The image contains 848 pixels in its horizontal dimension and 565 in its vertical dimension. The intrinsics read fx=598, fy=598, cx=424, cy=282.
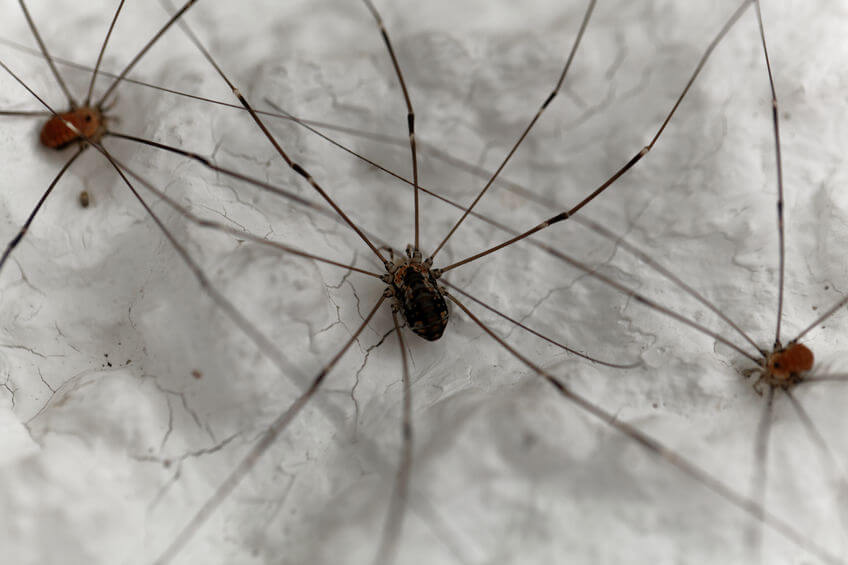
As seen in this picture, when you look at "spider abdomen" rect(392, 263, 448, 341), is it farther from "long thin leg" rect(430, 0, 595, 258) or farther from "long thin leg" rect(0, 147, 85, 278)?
"long thin leg" rect(0, 147, 85, 278)

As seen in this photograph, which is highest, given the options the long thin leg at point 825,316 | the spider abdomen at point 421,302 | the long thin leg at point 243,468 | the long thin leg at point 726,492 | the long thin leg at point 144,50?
the long thin leg at point 144,50

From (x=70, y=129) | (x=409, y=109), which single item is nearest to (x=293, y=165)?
(x=409, y=109)

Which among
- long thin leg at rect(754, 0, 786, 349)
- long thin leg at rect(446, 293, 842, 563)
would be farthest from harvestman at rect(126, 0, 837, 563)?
long thin leg at rect(754, 0, 786, 349)

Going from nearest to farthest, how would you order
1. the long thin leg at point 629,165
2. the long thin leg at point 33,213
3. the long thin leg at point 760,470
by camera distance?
the long thin leg at point 760,470, the long thin leg at point 33,213, the long thin leg at point 629,165

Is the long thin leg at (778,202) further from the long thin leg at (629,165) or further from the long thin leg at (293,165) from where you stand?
the long thin leg at (293,165)

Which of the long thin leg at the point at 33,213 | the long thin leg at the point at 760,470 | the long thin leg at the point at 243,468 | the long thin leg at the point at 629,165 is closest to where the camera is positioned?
the long thin leg at the point at 760,470

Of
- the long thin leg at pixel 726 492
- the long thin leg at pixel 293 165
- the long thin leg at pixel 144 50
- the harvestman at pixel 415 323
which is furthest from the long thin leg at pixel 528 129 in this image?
the long thin leg at pixel 144 50

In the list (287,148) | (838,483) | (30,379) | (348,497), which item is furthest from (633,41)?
(30,379)

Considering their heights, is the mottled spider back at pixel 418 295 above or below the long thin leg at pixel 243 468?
above
